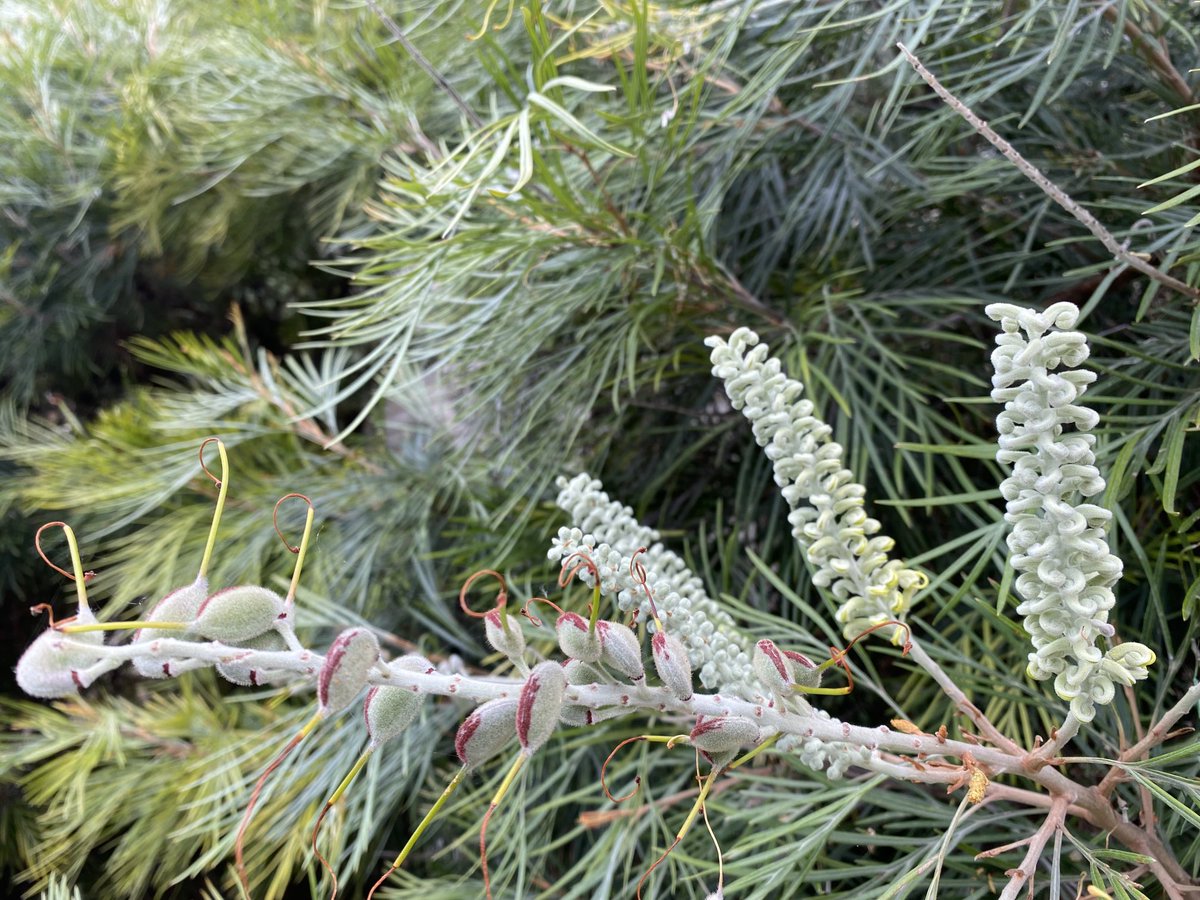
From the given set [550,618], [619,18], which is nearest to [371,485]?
[550,618]

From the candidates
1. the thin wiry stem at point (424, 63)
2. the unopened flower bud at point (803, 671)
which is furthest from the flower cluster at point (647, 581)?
the thin wiry stem at point (424, 63)

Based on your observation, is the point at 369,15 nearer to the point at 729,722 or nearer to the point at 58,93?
the point at 58,93

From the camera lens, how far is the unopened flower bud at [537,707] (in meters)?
0.14

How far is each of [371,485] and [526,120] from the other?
10.7 inches

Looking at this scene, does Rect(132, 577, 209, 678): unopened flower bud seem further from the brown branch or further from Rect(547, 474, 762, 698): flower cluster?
the brown branch

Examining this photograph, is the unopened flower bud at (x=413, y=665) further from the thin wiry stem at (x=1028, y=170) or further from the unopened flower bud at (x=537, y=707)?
the thin wiry stem at (x=1028, y=170)

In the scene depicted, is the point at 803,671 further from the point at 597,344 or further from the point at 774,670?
the point at 597,344

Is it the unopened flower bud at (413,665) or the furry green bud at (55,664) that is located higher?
the furry green bud at (55,664)

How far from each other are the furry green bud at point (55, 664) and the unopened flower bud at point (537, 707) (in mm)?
68

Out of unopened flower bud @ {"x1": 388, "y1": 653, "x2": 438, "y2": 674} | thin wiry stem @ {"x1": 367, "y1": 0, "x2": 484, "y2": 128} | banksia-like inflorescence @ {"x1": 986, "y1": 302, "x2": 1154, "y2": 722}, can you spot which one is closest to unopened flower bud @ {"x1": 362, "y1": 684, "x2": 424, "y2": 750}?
unopened flower bud @ {"x1": 388, "y1": 653, "x2": 438, "y2": 674}

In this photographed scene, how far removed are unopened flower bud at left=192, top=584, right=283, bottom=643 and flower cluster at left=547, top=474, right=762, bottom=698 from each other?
0.18 feet

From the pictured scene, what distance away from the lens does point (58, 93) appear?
25.3 inches

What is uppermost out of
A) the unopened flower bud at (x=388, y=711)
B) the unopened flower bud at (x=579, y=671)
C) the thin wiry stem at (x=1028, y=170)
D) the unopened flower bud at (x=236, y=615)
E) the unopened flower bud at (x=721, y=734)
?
the thin wiry stem at (x=1028, y=170)

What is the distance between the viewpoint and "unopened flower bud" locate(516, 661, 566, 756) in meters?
0.14
